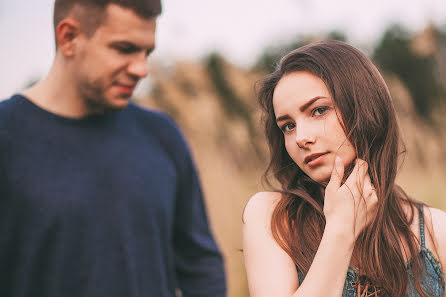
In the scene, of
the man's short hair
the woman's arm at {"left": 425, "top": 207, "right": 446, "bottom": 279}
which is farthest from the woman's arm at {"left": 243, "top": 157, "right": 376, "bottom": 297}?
the man's short hair

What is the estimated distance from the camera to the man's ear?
1.81 meters

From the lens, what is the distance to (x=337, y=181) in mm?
1549

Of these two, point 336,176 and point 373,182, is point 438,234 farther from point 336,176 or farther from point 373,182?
point 336,176

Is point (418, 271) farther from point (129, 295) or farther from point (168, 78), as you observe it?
point (168, 78)

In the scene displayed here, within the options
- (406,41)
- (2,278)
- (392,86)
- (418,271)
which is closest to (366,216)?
(418,271)

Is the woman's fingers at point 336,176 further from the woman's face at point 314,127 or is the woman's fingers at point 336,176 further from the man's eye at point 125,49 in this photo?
the man's eye at point 125,49

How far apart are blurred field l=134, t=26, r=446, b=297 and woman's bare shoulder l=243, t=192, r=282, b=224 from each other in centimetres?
184

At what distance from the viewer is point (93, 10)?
1.79 meters

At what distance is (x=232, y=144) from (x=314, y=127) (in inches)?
108

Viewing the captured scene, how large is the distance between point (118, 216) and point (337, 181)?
0.76m

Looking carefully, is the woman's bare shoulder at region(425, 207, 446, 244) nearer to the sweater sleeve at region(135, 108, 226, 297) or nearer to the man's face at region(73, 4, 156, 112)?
the sweater sleeve at region(135, 108, 226, 297)

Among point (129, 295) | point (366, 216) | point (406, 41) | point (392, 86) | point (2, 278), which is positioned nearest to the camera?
point (366, 216)

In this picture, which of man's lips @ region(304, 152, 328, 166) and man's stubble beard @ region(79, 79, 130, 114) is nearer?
man's lips @ region(304, 152, 328, 166)

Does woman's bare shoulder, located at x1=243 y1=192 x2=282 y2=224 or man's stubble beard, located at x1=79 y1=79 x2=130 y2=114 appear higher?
man's stubble beard, located at x1=79 y1=79 x2=130 y2=114
